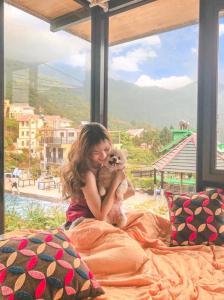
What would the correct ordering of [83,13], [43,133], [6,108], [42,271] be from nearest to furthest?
[42,271], [6,108], [43,133], [83,13]

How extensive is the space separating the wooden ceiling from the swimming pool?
1.63 metres

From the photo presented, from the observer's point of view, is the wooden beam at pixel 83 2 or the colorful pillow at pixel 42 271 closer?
the colorful pillow at pixel 42 271

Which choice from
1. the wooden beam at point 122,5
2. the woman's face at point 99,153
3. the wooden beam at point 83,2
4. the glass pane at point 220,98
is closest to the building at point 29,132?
the woman's face at point 99,153

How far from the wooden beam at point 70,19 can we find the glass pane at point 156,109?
1.42 ft

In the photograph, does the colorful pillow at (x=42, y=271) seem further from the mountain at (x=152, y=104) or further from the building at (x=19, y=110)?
the mountain at (x=152, y=104)

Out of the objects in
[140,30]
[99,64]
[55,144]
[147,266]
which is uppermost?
[140,30]

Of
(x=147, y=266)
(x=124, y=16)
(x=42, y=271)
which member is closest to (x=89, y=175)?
(x=147, y=266)

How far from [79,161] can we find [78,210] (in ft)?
1.12

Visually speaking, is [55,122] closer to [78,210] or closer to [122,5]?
[78,210]

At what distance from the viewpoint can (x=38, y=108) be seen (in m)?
2.53

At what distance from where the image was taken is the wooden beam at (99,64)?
2816 mm

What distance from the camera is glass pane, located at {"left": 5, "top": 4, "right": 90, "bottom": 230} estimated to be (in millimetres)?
2295

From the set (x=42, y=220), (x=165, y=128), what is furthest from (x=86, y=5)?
(x=42, y=220)

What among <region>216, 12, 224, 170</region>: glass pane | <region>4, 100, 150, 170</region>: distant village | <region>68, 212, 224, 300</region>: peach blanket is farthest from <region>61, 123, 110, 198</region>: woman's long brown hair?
<region>216, 12, 224, 170</region>: glass pane
